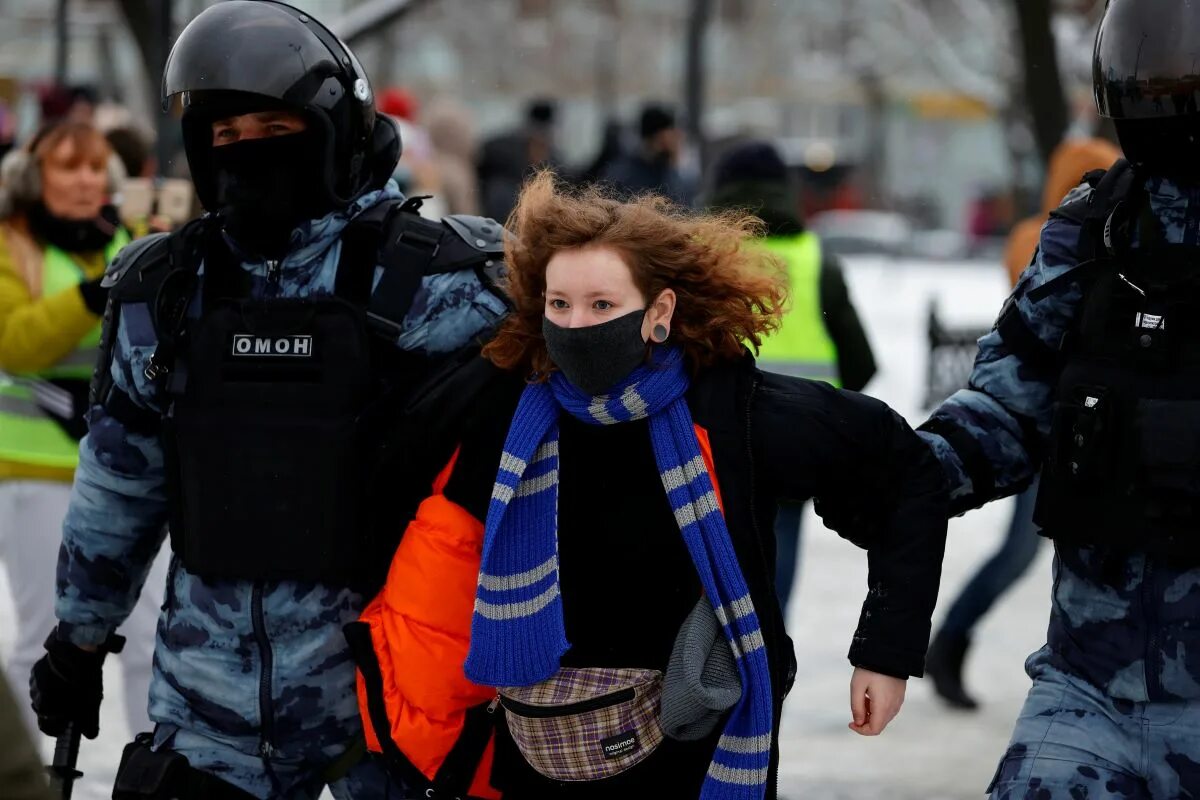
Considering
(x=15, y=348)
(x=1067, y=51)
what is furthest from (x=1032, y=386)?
(x=1067, y=51)

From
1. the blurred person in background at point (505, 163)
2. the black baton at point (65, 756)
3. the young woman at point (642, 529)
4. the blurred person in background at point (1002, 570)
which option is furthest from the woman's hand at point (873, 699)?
the blurred person in background at point (505, 163)

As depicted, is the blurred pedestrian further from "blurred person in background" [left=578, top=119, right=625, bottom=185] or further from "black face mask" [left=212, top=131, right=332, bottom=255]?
"black face mask" [left=212, top=131, right=332, bottom=255]

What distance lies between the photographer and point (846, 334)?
5.62 metres

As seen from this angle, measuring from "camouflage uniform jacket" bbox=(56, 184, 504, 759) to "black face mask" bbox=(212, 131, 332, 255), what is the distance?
3 cm

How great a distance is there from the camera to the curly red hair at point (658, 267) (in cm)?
293

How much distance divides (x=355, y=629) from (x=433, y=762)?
0.26 m

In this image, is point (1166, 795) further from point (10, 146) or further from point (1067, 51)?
point (1067, 51)

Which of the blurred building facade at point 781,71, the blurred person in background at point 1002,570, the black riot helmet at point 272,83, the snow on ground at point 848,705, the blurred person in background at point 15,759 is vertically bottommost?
the blurred building facade at point 781,71

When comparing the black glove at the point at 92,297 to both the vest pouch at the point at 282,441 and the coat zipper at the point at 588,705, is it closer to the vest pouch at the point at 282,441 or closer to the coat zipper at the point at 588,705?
the vest pouch at the point at 282,441

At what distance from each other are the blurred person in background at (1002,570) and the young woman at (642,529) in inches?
117

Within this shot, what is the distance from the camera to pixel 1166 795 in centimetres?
284

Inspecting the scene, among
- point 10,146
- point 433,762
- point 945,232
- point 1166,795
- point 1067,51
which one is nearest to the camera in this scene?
point 1166,795

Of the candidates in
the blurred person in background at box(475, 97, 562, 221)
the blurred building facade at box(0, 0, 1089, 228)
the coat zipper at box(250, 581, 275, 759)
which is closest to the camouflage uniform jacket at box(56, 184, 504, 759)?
the coat zipper at box(250, 581, 275, 759)

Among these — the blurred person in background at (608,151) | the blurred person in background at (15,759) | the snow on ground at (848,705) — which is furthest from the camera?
the blurred person in background at (608,151)
